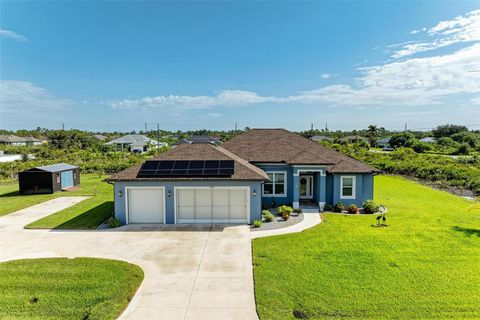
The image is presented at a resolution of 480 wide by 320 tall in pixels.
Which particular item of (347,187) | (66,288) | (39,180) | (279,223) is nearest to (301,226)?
(279,223)

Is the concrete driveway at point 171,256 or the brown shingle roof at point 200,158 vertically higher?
the brown shingle roof at point 200,158

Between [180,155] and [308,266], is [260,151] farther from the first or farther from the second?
[308,266]

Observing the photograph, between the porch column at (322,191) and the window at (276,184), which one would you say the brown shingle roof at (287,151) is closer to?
the porch column at (322,191)

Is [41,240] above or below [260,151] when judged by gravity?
below

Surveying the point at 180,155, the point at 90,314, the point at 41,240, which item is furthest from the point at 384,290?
the point at 41,240

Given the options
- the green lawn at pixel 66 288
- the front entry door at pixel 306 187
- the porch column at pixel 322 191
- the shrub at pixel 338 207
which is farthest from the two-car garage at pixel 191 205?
the front entry door at pixel 306 187
